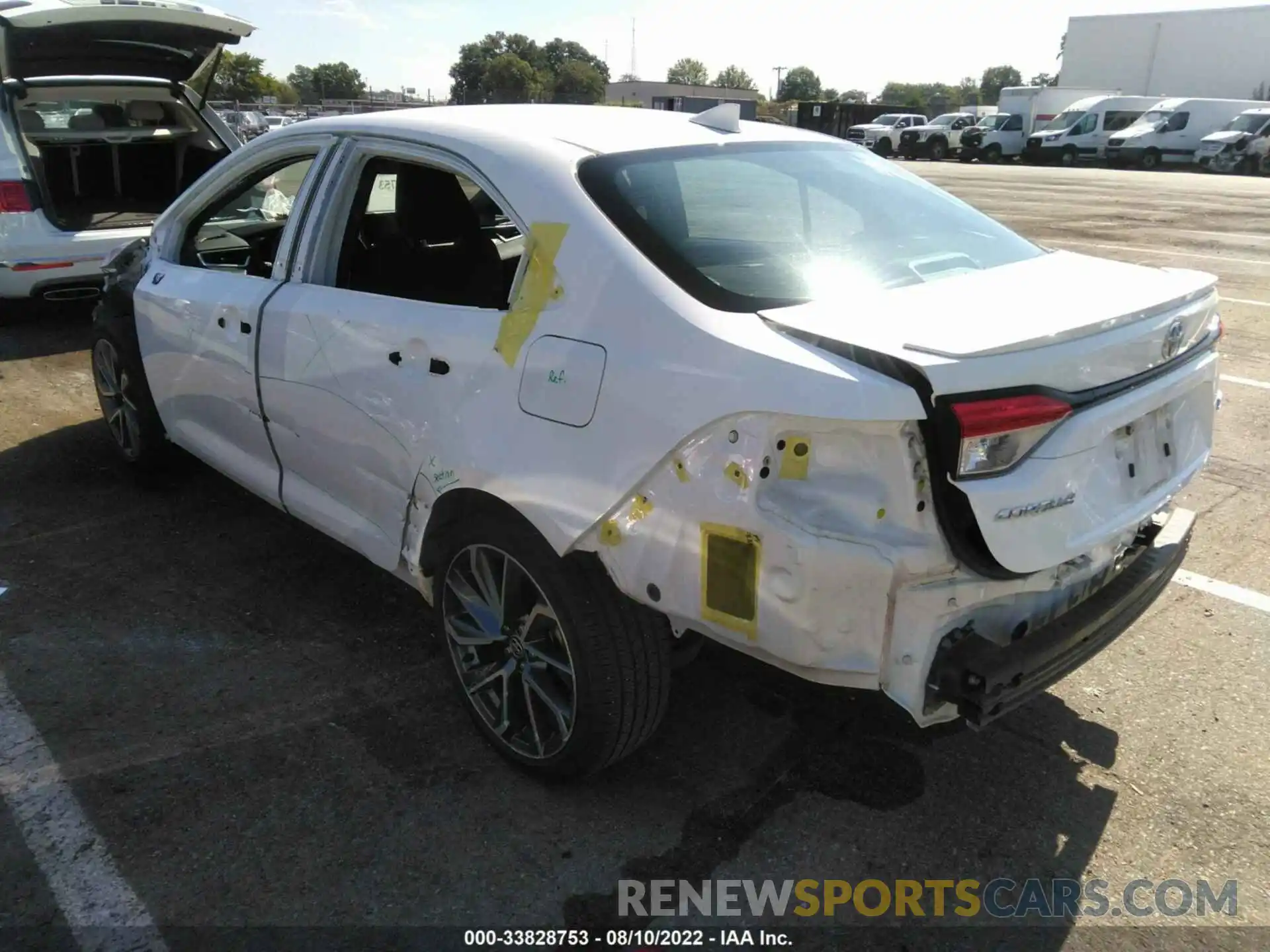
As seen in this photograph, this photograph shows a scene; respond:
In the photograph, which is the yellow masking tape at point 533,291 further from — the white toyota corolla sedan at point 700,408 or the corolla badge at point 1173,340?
the corolla badge at point 1173,340

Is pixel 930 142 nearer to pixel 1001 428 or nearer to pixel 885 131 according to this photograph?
pixel 885 131

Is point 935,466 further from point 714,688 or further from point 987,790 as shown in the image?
point 714,688

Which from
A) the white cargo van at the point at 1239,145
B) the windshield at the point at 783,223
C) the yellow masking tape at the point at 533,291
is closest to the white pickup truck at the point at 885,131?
the white cargo van at the point at 1239,145

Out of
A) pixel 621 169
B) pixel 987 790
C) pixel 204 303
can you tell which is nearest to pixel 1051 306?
pixel 621 169

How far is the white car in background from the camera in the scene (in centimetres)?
677

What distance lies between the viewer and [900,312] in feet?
7.53

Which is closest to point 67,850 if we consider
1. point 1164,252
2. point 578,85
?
point 1164,252

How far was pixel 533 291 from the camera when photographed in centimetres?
256

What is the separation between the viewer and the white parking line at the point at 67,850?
2.32m

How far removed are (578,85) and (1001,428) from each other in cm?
8902

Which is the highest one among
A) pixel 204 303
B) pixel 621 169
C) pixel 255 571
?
pixel 621 169

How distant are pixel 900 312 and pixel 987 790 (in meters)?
1.40

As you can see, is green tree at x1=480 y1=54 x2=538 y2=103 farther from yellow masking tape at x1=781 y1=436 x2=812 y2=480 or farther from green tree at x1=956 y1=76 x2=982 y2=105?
yellow masking tape at x1=781 y1=436 x2=812 y2=480

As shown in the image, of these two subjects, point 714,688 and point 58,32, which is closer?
point 714,688
